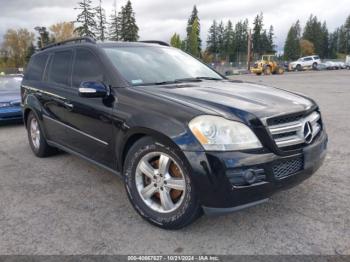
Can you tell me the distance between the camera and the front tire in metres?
2.77

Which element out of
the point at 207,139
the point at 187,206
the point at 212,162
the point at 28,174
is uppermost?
the point at 207,139

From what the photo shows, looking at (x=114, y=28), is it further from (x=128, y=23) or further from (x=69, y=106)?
(x=69, y=106)

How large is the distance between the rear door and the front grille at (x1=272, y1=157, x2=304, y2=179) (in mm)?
1672

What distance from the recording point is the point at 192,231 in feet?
9.67

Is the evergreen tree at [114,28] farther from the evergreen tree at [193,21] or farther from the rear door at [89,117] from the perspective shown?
the rear door at [89,117]

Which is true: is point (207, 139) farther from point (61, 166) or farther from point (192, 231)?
point (61, 166)

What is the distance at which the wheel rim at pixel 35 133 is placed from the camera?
5.39 metres

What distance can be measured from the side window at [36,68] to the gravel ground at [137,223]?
5.60 feet

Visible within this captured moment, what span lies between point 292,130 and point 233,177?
2.45ft

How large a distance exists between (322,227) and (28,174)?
3.74 metres

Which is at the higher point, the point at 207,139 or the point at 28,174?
the point at 207,139

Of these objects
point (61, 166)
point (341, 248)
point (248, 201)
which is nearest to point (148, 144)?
point (248, 201)

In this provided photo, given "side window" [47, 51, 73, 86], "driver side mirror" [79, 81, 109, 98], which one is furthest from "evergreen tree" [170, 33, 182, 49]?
"driver side mirror" [79, 81, 109, 98]

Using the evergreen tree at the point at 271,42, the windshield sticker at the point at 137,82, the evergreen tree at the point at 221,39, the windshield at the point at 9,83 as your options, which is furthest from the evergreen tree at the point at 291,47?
the windshield sticker at the point at 137,82
